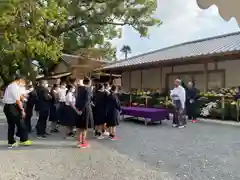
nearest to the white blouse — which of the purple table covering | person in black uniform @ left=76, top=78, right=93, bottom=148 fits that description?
person in black uniform @ left=76, top=78, right=93, bottom=148

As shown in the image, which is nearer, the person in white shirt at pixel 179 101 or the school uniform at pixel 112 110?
the school uniform at pixel 112 110

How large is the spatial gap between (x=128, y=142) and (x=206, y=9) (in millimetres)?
5818

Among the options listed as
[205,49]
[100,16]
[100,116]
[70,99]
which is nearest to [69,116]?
[70,99]

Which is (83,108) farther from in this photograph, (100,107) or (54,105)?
(54,105)

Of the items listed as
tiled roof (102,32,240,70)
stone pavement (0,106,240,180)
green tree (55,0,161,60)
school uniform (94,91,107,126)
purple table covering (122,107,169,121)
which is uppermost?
green tree (55,0,161,60)

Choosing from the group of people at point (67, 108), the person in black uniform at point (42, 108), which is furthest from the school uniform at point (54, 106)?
the person in black uniform at point (42, 108)

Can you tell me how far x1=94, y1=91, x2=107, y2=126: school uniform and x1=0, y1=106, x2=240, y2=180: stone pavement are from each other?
1.76 feet

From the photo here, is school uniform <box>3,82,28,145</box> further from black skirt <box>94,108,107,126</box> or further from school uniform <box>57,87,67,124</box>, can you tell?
black skirt <box>94,108,107,126</box>

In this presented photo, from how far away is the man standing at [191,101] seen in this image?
35.3 feet

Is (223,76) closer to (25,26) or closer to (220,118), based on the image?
(220,118)

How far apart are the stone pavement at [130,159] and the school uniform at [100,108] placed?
1.76ft

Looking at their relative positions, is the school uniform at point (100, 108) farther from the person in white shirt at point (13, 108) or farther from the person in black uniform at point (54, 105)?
the person in white shirt at point (13, 108)

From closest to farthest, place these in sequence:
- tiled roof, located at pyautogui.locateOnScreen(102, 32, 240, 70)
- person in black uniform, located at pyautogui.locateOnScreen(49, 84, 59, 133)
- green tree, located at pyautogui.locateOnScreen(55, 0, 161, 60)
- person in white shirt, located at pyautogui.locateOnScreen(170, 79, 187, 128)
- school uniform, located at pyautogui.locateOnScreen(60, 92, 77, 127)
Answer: school uniform, located at pyautogui.locateOnScreen(60, 92, 77, 127) → person in black uniform, located at pyautogui.locateOnScreen(49, 84, 59, 133) → person in white shirt, located at pyautogui.locateOnScreen(170, 79, 187, 128) → tiled roof, located at pyautogui.locateOnScreen(102, 32, 240, 70) → green tree, located at pyautogui.locateOnScreen(55, 0, 161, 60)

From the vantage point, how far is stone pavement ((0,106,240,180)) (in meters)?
4.21
